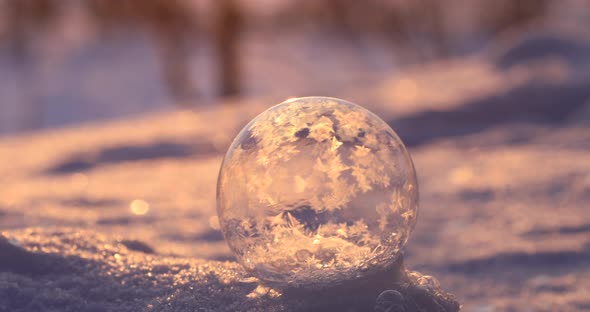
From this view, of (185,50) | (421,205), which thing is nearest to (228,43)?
(185,50)

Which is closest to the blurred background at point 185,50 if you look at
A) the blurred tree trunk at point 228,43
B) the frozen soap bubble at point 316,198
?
the blurred tree trunk at point 228,43

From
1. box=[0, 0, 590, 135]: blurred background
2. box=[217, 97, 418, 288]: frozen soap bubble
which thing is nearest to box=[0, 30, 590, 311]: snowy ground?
box=[217, 97, 418, 288]: frozen soap bubble

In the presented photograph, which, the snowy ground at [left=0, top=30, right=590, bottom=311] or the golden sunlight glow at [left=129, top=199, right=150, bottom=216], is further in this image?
the golden sunlight glow at [left=129, top=199, right=150, bottom=216]

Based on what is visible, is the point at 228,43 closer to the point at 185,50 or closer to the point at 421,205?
the point at 185,50

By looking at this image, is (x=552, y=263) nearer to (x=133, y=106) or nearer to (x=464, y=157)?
(x=464, y=157)

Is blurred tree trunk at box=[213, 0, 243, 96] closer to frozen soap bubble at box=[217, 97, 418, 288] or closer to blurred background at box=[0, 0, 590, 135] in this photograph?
blurred background at box=[0, 0, 590, 135]
